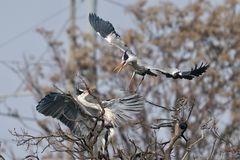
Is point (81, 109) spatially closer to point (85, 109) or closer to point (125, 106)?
point (85, 109)

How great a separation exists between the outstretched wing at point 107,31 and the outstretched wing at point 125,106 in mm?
912

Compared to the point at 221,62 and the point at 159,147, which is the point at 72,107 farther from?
the point at 221,62

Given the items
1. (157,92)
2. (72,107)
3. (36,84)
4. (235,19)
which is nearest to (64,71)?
(36,84)

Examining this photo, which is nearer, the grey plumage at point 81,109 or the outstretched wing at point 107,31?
the grey plumage at point 81,109

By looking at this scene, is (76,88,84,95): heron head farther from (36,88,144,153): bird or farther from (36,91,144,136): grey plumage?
(36,91,144,136): grey plumage

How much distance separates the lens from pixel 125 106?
28.0ft

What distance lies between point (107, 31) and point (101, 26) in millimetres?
183

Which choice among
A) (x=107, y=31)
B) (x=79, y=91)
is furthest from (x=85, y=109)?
(x=107, y=31)

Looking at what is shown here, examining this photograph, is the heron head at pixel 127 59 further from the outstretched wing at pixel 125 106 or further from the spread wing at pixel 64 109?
the spread wing at pixel 64 109

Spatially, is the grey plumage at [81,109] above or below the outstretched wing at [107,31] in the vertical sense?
below

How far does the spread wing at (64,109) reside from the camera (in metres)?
8.40

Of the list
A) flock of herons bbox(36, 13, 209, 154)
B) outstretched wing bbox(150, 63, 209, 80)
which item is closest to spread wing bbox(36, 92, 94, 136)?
flock of herons bbox(36, 13, 209, 154)

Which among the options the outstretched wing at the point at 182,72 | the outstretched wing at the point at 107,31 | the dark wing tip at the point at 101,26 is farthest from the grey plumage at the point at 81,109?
the dark wing tip at the point at 101,26

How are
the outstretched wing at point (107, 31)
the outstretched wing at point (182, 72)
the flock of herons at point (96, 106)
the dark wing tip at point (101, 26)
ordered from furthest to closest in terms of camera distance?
the dark wing tip at point (101, 26)
the outstretched wing at point (107, 31)
the outstretched wing at point (182, 72)
the flock of herons at point (96, 106)
